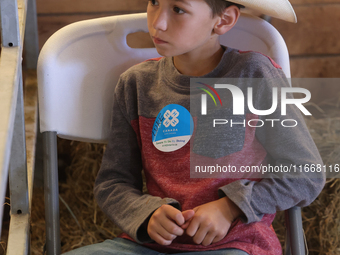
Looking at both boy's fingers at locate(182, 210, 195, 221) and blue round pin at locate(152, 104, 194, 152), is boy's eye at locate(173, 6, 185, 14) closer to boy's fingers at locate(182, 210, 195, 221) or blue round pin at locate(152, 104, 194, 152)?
blue round pin at locate(152, 104, 194, 152)

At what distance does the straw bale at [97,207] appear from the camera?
127cm

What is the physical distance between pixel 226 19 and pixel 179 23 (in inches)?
4.8

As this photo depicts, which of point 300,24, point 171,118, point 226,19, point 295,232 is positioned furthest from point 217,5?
point 300,24

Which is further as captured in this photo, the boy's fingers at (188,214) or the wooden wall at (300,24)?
the wooden wall at (300,24)

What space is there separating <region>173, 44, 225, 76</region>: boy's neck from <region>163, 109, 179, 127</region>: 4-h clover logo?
0.10 meters

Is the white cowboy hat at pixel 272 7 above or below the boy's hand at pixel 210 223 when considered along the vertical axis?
above

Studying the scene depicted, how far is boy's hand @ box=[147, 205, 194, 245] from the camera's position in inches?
29.4

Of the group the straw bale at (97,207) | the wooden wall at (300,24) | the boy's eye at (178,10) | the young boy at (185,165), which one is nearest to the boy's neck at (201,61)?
the young boy at (185,165)

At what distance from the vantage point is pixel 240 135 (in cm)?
86

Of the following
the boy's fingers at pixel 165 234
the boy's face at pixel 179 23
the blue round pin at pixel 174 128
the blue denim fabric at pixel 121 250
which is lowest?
the blue denim fabric at pixel 121 250

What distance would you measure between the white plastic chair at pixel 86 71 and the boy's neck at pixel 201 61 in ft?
0.44

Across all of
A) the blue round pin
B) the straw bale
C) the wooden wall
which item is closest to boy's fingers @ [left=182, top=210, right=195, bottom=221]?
the blue round pin

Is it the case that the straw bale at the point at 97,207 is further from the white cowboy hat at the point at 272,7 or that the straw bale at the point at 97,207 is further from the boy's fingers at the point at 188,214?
the boy's fingers at the point at 188,214

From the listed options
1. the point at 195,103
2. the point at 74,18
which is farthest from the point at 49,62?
the point at 74,18
